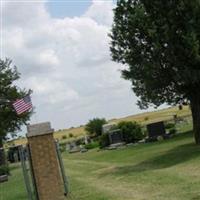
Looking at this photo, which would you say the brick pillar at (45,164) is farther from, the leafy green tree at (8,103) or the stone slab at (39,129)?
the leafy green tree at (8,103)

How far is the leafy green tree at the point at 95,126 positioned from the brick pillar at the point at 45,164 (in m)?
51.4

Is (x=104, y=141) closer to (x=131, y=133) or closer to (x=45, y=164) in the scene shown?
(x=131, y=133)

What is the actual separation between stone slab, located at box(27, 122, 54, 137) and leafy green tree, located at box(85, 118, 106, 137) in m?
51.2

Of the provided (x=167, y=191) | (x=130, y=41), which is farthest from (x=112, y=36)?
(x=167, y=191)

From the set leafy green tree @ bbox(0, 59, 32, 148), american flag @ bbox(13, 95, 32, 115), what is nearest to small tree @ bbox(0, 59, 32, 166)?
leafy green tree @ bbox(0, 59, 32, 148)

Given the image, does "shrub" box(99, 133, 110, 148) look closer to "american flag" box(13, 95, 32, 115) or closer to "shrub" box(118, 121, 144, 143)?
"shrub" box(118, 121, 144, 143)

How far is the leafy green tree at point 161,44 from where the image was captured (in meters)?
26.8

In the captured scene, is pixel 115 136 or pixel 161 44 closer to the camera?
pixel 161 44

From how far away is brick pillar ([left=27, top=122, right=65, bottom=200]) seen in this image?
17094 mm

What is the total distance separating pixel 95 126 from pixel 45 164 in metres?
53.2

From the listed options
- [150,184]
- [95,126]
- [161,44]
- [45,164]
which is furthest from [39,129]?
[95,126]

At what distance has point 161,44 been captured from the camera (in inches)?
1089

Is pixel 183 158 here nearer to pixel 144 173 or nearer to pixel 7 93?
pixel 144 173

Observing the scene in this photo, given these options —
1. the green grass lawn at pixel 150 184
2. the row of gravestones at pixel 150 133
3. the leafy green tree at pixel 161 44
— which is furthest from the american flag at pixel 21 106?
the row of gravestones at pixel 150 133
